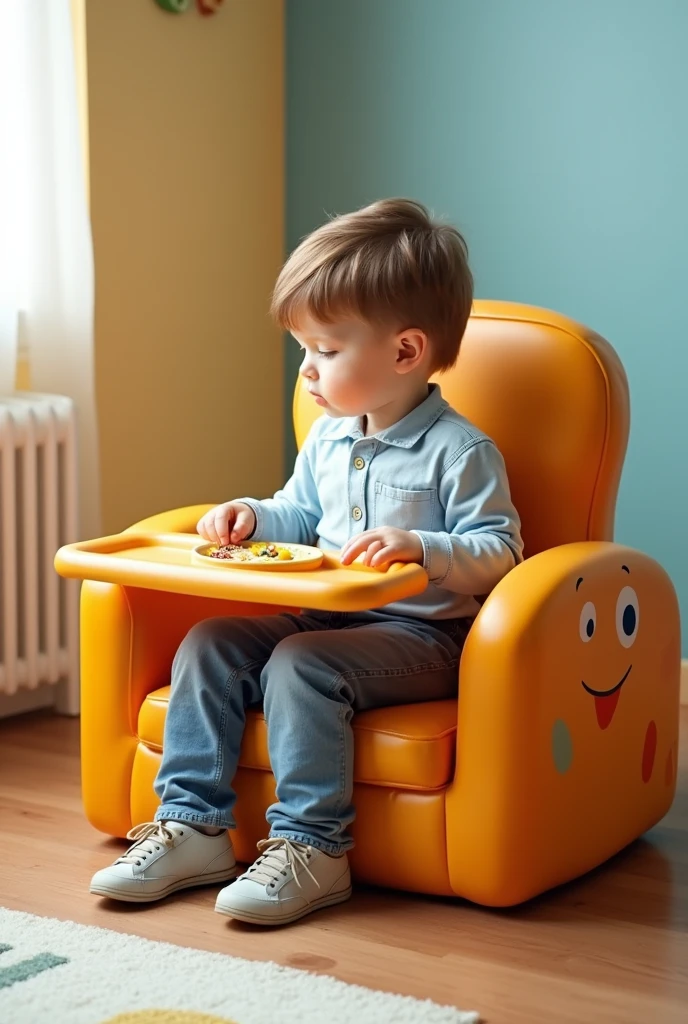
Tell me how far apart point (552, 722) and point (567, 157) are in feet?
4.51

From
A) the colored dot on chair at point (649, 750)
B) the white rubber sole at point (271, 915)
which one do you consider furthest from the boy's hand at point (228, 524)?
the colored dot on chair at point (649, 750)

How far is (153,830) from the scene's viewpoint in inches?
68.6

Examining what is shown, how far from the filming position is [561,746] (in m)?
1.71

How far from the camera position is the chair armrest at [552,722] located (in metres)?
1.64

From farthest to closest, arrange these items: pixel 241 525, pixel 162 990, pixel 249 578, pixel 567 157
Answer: pixel 567 157 < pixel 241 525 < pixel 249 578 < pixel 162 990

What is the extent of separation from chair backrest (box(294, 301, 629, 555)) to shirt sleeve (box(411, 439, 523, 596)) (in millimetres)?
Result: 111

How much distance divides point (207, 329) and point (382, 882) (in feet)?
4.80

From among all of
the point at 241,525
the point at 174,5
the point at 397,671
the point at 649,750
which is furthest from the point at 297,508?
the point at 174,5

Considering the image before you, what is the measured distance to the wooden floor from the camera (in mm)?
1499

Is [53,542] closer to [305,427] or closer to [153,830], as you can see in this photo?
[305,427]

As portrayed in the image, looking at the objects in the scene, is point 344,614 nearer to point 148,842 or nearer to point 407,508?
point 407,508

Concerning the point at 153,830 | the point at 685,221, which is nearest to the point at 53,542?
the point at 153,830

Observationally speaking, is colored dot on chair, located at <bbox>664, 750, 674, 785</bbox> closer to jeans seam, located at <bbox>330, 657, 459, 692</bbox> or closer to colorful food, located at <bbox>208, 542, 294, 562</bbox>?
jeans seam, located at <bbox>330, 657, 459, 692</bbox>

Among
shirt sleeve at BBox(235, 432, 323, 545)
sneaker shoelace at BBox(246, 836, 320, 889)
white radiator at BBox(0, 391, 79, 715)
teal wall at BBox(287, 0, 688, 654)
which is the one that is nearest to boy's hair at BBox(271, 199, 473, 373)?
shirt sleeve at BBox(235, 432, 323, 545)
